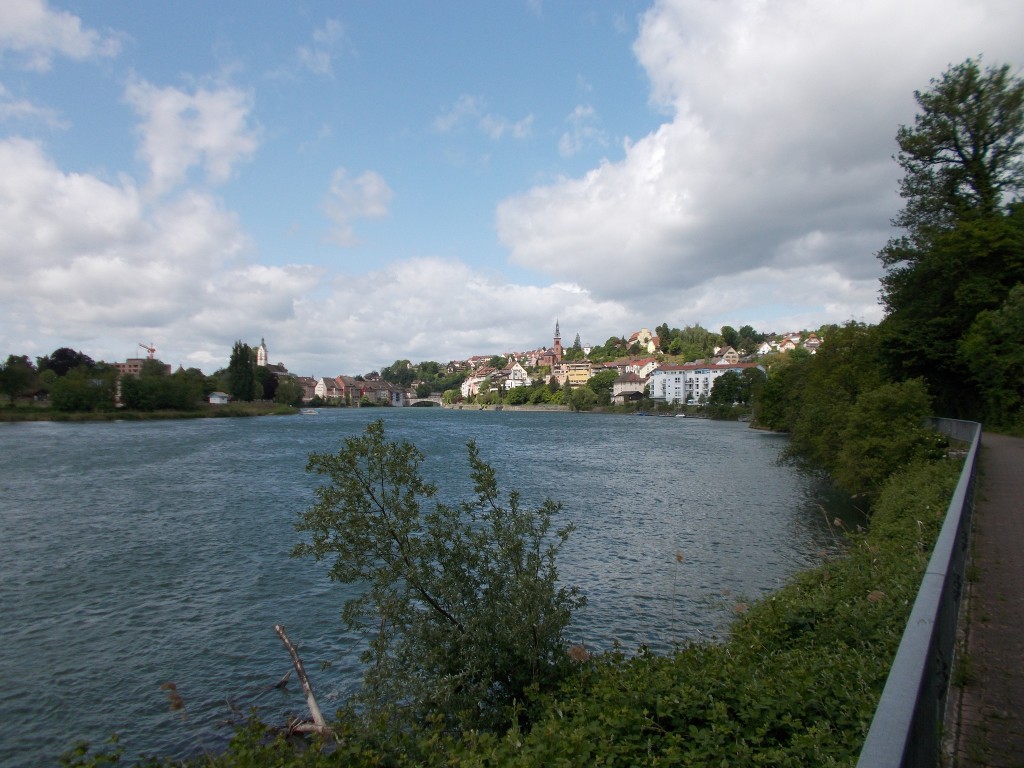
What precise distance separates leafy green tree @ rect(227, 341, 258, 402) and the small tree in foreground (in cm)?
12560

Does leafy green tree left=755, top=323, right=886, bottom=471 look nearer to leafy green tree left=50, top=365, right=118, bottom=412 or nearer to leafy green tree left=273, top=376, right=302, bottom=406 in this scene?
leafy green tree left=50, top=365, right=118, bottom=412

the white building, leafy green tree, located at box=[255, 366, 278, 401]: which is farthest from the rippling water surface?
the white building

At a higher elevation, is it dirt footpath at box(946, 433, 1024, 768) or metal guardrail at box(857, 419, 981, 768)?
metal guardrail at box(857, 419, 981, 768)

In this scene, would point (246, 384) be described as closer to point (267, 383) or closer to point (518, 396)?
point (267, 383)

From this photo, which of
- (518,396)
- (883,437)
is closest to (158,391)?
(518,396)

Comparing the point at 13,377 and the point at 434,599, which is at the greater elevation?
the point at 13,377

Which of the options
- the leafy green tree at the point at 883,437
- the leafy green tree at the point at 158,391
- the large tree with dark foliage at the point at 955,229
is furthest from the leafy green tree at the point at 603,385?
the leafy green tree at the point at 883,437

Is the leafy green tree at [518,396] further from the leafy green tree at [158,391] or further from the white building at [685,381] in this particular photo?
the leafy green tree at [158,391]

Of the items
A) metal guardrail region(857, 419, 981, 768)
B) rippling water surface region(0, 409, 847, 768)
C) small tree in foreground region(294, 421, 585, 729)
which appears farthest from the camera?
rippling water surface region(0, 409, 847, 768)

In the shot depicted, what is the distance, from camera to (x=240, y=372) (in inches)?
4879

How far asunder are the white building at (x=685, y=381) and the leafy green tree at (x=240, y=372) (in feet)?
306

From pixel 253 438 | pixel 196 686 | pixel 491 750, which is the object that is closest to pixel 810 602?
pixel 491 750

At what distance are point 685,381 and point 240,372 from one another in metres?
102

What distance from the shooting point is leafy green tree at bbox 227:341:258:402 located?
123750 millimetres
